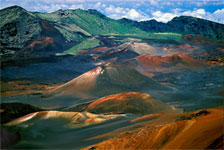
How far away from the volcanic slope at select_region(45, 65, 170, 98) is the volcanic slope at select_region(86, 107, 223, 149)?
68.4 ft

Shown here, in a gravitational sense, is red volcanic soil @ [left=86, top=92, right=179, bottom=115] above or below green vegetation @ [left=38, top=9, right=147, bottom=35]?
below

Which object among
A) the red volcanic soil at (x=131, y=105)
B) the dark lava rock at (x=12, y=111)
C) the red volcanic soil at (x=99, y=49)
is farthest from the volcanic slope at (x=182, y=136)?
the red volcanic soil at (x=99, y=49)

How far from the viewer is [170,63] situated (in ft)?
174

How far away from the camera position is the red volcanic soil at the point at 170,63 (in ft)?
166

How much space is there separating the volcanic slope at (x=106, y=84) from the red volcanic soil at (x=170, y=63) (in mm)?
17231

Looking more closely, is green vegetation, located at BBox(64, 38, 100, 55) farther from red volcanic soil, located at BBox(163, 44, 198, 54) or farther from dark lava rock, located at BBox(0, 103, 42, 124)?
dark lava rock, located at BBox(0, 103, 42, 124)

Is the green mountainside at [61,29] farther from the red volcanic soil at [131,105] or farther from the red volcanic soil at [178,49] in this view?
the red volcanic soil at [131,105]

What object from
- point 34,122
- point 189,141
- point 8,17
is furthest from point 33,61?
point 189,141

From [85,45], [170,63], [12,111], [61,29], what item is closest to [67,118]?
[12,111]

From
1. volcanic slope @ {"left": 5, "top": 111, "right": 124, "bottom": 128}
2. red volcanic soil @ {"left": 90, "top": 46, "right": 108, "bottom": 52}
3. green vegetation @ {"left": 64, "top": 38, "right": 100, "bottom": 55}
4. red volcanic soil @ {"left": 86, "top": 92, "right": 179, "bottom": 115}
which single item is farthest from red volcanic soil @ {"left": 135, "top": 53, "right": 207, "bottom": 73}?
volcanic slope @ {"left": 5, "top": 111, "right": 124, "bottom": 128}

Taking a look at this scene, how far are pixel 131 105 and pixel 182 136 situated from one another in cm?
1221

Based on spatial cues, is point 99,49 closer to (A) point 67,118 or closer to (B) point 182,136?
(A) point 67,118

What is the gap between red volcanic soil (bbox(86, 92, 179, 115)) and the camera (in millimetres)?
17656

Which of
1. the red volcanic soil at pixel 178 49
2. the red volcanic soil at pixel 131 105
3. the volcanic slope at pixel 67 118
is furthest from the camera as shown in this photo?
the red volcanic soil at pixel 178 49
